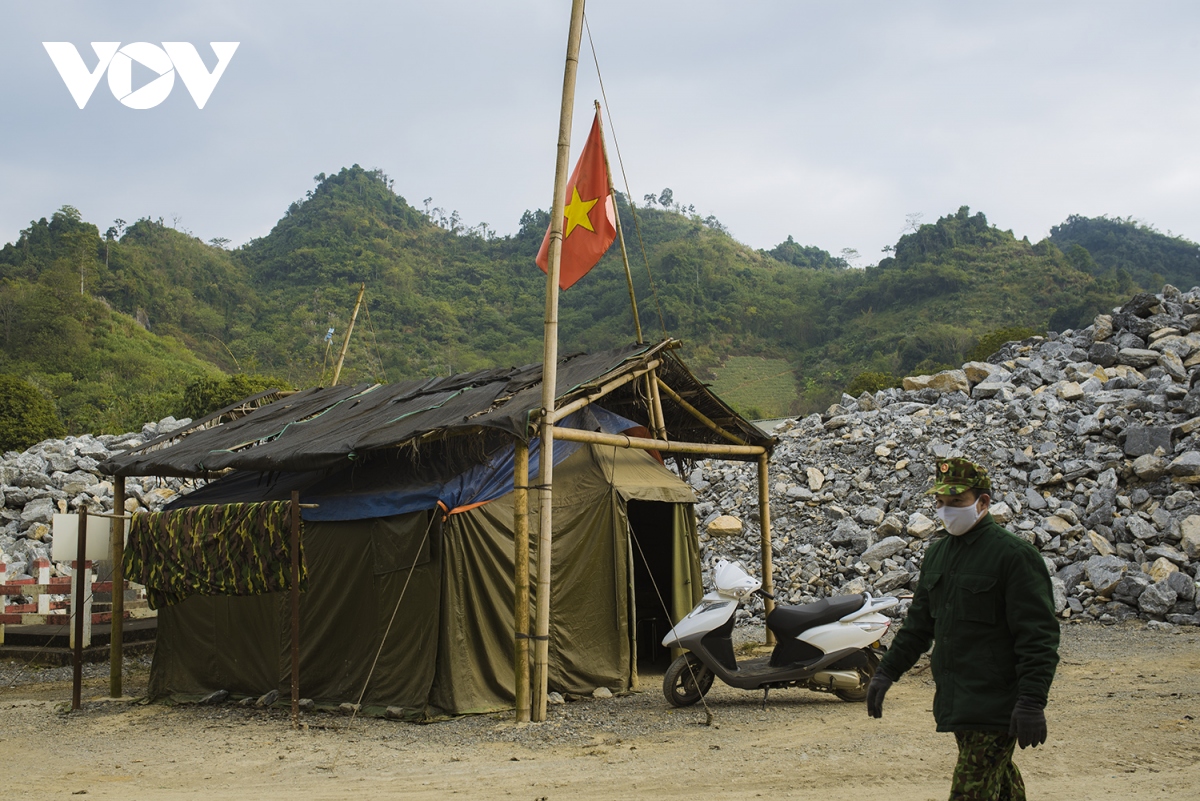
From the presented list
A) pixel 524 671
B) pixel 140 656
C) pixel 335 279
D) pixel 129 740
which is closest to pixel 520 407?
pixel 524 671

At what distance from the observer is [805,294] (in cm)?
5278

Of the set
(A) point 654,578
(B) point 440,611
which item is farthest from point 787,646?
(A) point 654,578

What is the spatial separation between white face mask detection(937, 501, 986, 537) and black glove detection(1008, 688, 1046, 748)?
630 millimetres

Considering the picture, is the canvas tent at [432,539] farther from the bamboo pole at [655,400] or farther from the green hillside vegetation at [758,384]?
the green hillside vegetation at [758,384]

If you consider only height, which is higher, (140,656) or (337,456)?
(337,456)

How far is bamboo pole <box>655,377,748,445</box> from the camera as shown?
9107 mm

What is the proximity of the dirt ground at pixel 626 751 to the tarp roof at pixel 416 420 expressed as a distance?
2078mm

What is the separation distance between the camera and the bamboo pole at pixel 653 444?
7.41 metres

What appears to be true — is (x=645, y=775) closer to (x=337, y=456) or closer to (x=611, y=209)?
(x=337, y=456)

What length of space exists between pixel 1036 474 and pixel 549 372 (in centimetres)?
875

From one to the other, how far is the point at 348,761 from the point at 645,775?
1884 mm

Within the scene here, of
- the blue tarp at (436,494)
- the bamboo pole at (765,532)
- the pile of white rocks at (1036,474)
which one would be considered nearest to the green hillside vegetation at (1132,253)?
the pile of white rocks at (1036,474)

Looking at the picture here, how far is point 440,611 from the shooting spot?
704 centimetres

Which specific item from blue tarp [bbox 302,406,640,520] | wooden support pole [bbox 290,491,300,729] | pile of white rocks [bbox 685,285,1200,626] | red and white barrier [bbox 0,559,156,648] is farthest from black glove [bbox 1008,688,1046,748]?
red and white barrier [bbox 0,559,156,648]
